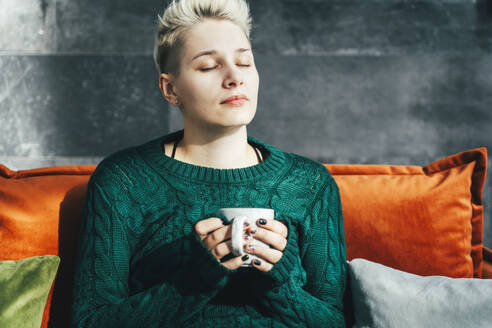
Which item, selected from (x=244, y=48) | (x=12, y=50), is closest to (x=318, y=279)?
(x=244, y=48)

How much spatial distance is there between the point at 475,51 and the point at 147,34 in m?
1.41

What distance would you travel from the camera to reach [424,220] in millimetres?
1237

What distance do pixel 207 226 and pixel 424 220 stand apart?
2.34 feet

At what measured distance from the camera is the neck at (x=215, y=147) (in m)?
1.15

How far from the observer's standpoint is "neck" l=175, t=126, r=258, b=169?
3.76 feet

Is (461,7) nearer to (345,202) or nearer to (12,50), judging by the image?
(345,202)

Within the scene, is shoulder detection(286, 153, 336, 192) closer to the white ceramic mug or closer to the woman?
the woman

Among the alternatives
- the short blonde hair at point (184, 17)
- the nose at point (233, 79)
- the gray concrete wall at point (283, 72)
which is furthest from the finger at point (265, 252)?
the gray concrete wall at point (283, 72)

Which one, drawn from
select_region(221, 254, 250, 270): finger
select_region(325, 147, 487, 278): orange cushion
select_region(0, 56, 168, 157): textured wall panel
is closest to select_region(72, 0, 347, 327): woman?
select_region(221, 254, 250, 270): finger

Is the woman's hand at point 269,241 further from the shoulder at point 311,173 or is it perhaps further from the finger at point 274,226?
the shoulder at point 311,173

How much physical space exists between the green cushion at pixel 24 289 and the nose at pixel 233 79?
0.62 meters

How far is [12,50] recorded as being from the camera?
179cm

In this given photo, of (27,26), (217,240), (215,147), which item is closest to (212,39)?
(215,147)

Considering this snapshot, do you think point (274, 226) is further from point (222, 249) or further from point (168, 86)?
point (168, 86)
